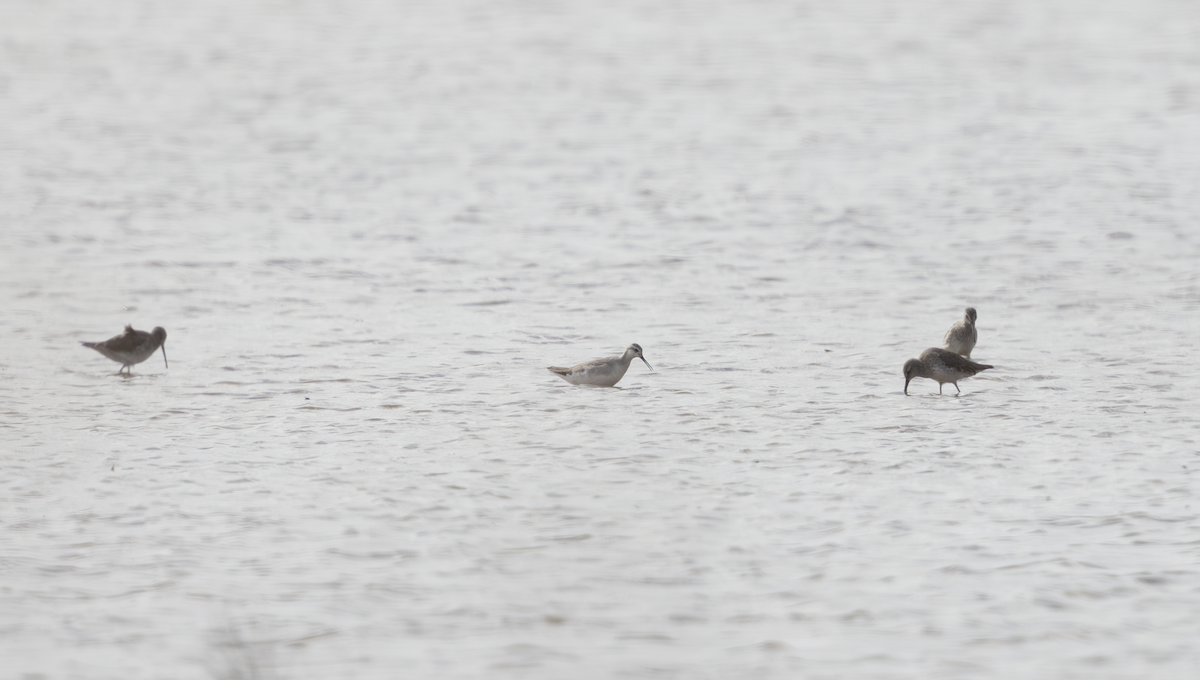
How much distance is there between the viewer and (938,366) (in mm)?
12781

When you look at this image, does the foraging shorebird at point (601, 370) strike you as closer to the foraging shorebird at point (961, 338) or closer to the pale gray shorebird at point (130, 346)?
the foraging shorebird at point (961, 338)

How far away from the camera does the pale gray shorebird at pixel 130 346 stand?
13828mm

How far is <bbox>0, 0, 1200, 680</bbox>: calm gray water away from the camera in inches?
312

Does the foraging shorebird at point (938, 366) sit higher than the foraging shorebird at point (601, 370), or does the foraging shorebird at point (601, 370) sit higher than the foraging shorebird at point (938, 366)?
the foraging shorebird at point (938, 366)

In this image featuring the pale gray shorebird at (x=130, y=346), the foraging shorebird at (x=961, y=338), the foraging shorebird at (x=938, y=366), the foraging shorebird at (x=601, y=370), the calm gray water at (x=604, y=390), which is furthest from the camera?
the pale gray shorebird at (x=130, y=346)

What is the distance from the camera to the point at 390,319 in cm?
1625

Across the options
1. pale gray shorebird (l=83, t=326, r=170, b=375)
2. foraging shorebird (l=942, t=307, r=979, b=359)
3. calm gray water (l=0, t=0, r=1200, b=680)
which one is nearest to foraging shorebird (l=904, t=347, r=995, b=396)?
calm gray water (l=0, t=0, r=1200, b=680)

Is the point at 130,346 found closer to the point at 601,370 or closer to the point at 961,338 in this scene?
the point at 601,370

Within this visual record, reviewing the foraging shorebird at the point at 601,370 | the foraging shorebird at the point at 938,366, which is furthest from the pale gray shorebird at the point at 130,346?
the foraging shorebird at the point at 938,366

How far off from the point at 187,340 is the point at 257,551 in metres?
6.92

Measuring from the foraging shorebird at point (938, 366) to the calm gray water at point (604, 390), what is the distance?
Result: 304 mm

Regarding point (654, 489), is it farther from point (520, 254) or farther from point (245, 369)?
point (520, 254)

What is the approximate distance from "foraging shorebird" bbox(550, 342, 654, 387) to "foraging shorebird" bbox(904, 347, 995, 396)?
8.09 feet

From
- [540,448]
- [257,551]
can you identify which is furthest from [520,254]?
[257,551]
